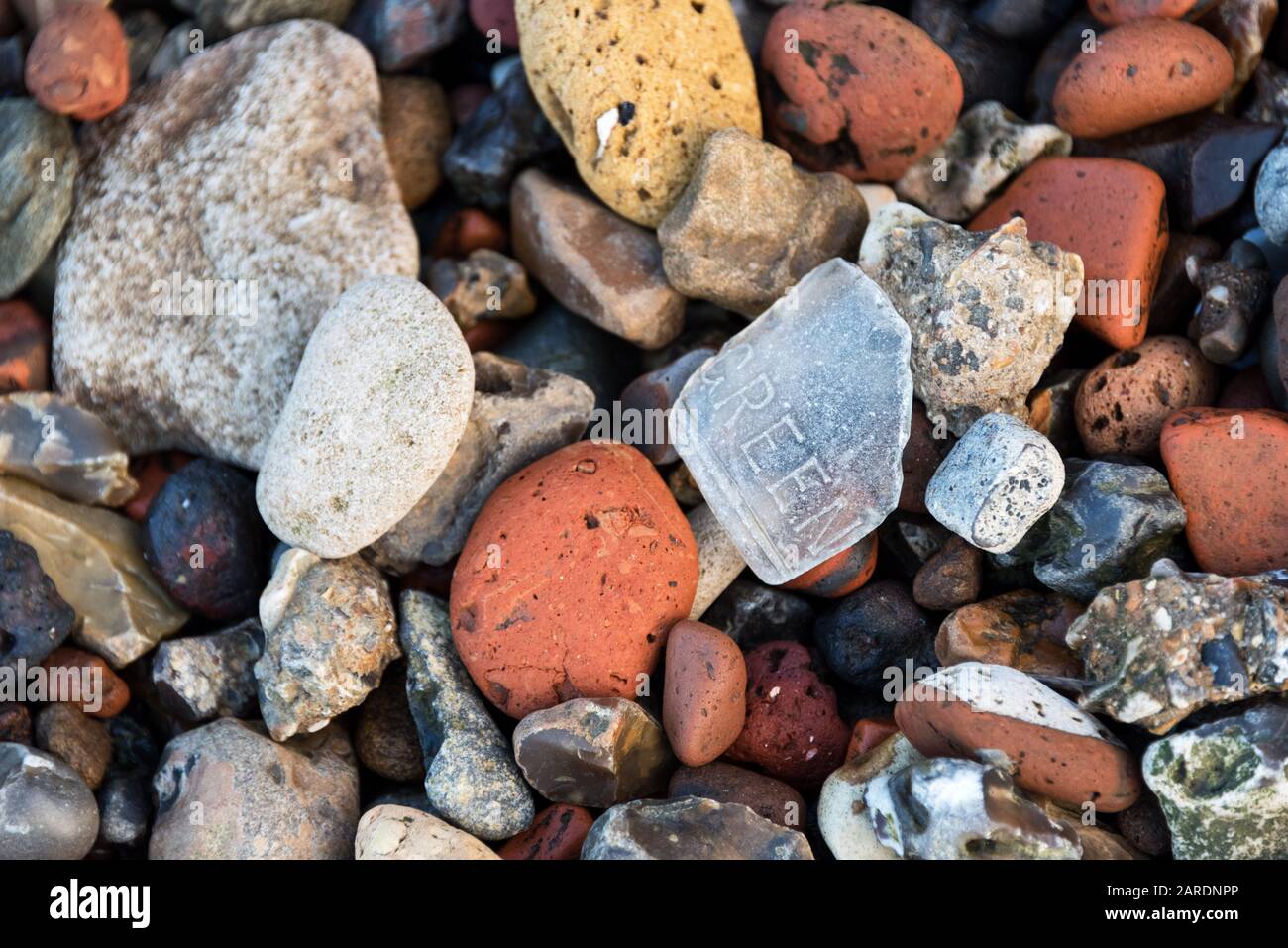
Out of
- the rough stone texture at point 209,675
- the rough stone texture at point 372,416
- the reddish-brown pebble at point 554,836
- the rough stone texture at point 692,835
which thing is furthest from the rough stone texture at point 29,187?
the rough stone texture at point 692,835

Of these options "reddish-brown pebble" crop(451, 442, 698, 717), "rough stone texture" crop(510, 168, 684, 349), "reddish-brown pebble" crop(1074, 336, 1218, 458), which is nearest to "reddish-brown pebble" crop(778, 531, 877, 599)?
"reddish-brown pebble" crop(451, 442, 698, 717)

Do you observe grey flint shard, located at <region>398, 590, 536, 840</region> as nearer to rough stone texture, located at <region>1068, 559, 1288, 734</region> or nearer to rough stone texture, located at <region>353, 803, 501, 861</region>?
rough stone texture, located at <region>353, 803, 501, 861</region>

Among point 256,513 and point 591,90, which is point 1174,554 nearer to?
point 591,90

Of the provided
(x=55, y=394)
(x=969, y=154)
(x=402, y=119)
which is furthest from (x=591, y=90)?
(x=55, y=394)

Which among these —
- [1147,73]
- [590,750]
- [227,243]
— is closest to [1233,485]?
[1147,73]

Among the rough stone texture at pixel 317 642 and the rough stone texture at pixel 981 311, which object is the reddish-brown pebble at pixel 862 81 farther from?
the rough stone texture at pixel 317 642

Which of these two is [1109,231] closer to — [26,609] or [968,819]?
[968,819]
